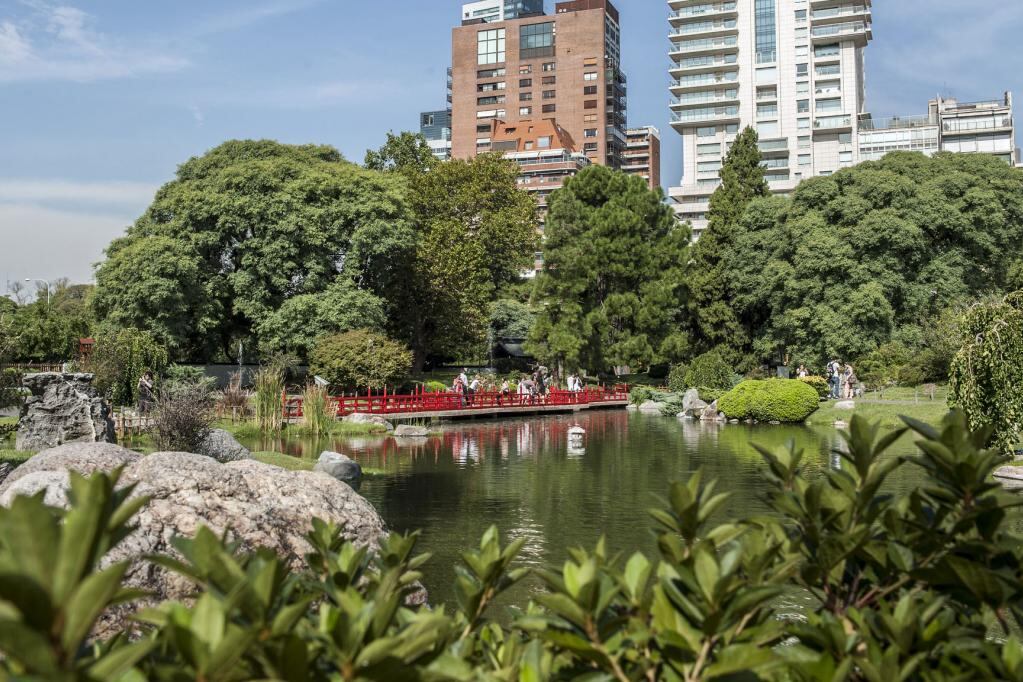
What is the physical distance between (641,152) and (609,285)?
68.8 meters

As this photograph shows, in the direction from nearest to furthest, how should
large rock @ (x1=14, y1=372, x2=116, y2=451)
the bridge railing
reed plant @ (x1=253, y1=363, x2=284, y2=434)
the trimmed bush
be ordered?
large rock @ (x1=14, y1=372, x2=116, y2=451) < reed plant @ (x1=253, y1=363, x2=284, y2=434) < the bridge railing < the trimmed bush

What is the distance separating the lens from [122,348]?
92.9ft

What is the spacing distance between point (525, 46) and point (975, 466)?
10742 cm

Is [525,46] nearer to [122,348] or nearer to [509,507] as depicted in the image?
[122,348]

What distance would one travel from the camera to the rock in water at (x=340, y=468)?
15805 millimetres

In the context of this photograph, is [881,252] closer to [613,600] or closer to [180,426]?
[180,426]

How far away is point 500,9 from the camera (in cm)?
13188

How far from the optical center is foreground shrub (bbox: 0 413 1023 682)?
1266 millimetres

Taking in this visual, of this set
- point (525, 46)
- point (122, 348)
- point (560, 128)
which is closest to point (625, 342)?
point (122, 348)

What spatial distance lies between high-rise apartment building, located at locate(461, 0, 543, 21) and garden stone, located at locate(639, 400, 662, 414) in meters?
96.8

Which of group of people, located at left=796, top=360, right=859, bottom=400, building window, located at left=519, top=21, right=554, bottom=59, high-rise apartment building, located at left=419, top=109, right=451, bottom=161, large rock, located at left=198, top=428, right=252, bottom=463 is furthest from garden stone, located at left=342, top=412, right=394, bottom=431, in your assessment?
high-rise apartment building, located at left=419, top=109, right=451, bottom=161

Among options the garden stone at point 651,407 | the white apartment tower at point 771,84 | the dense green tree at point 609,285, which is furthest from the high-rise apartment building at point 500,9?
the garden stone at point 651,407

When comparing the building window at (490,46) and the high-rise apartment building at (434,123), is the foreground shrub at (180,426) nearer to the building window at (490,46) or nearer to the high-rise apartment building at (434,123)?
the building window at (490,46)

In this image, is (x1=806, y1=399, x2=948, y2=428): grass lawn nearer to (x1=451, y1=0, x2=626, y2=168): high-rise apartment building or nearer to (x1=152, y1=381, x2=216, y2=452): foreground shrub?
(x1=152, y1=381, x2=216, y2=452): foreground shrub
